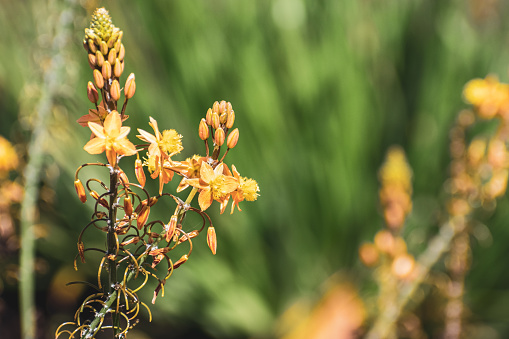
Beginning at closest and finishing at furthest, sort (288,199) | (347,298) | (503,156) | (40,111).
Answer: (40,111), (503,156), (347,298), (288,199)

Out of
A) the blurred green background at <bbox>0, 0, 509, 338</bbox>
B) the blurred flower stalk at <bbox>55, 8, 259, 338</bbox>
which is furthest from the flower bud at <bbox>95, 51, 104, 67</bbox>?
the blurred green background at <bbox>0, 0, 509, 338</bbox>

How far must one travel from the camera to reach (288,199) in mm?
1670

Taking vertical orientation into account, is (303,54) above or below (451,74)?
below

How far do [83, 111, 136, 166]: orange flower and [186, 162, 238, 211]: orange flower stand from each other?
6 centimetres

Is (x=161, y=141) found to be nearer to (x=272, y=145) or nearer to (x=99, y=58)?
(x=99, y=58)

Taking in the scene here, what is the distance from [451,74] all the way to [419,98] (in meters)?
0.15

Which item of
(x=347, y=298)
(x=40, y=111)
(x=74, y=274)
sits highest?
(x=74, y=274)

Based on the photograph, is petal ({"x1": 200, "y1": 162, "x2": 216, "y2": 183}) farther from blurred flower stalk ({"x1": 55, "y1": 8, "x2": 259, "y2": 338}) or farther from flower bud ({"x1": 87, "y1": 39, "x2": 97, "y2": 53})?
flower bud ({"x1": 87, "y1": 39, "x2": 97, "y2": 53})

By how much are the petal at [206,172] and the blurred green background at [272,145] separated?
1095 millimetres

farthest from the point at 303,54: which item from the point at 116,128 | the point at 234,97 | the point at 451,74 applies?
the point at 116,128

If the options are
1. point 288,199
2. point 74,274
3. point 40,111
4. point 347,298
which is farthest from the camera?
point 74,274

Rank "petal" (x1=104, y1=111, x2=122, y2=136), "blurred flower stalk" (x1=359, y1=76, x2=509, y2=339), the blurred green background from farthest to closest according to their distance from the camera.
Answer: the blurred green background, "blurred flower stalk" (x1=359, y1=76, x2=509, y2=339), "petal" (x1=104, y1=111, x2=122, y2=136)

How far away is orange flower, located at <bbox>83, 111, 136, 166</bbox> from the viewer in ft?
1.33

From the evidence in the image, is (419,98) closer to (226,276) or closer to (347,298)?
(347,298)
